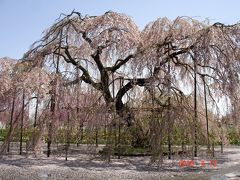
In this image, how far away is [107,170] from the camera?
31.2 feet

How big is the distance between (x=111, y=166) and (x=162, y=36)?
189 inches

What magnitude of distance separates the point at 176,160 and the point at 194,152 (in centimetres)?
68

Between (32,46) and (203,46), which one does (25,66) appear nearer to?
(32,46)

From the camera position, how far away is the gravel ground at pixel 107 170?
27.9 ft

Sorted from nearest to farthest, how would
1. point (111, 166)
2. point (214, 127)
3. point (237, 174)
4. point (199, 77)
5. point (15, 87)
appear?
point (237, 174), point (111, 166), point (15, 87), point (199, 77), point (214, 127)

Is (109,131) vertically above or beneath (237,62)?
beneath

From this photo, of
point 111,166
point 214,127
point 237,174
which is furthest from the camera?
point 214,127

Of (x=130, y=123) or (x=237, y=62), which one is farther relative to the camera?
(x=130, y=123)

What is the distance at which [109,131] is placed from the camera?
463 inches

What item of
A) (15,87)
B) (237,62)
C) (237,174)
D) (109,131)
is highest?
(237,62)

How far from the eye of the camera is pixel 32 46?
45.8 feet

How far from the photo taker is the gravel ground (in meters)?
8.52

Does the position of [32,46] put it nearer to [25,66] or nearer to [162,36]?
[25,66]

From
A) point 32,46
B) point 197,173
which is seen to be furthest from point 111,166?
point 32,46
